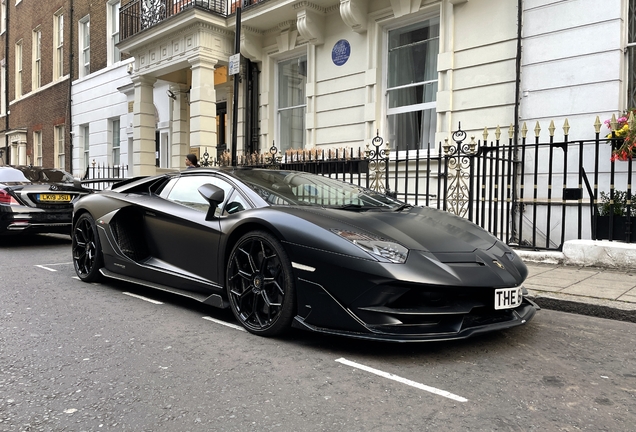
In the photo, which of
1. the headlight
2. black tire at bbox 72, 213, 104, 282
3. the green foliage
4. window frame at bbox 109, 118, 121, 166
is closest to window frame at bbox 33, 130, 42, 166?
window frame at bbox 109, 118, 121, 166

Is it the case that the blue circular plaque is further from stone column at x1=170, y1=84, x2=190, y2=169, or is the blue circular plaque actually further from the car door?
the car door

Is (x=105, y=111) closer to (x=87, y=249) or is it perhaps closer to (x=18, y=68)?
(x=18, y=68)

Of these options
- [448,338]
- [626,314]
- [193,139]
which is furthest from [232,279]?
[193,139]

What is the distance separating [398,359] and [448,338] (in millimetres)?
346

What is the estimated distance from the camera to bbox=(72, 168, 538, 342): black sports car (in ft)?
10.2

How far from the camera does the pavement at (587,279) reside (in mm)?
4418

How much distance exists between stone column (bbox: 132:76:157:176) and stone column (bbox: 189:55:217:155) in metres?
2.77

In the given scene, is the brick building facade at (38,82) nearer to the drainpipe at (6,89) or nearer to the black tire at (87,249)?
the drainpipe at (6,89)

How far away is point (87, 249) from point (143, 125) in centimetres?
961

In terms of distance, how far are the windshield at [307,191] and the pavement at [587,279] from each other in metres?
1.70

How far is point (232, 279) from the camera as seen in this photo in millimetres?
3801

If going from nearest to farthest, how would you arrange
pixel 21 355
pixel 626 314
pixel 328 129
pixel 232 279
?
pixel 21 355
pixel 232 279
pixel 626 314
pixel 328 129

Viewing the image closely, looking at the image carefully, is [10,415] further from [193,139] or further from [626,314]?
[193,139]

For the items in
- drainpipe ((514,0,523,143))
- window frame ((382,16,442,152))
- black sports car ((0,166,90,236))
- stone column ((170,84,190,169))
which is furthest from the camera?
stone column ((170,84,190,169))
